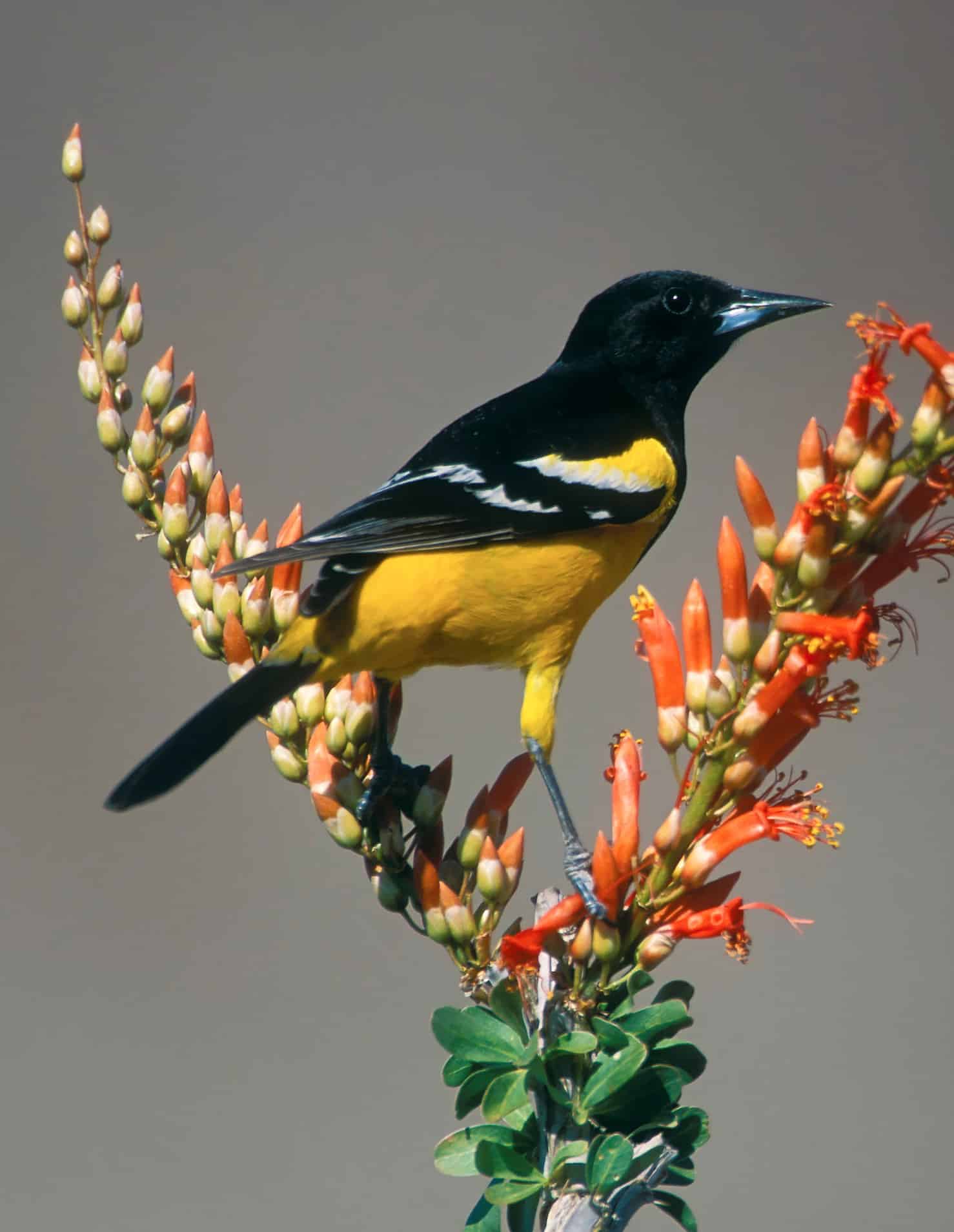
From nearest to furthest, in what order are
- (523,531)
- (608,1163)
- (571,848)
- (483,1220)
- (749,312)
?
(608,1163), (483,1220), (571,848), (523,531), (749,312)

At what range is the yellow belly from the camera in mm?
1345

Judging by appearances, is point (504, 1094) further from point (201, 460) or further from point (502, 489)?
point (502, 489)

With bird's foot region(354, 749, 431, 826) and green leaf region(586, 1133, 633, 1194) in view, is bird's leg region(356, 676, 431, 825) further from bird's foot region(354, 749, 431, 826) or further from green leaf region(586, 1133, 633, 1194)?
green leaf region(586, 1133, 633, 1194)

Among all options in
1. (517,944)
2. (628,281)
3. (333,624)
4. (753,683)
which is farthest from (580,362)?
(517,944)

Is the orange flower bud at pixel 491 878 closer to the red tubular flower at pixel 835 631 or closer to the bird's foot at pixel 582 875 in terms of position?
the bird's foot at pixel 582 875

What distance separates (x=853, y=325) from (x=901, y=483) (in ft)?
0.43

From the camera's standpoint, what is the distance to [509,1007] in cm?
91

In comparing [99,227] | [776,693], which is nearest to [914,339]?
[776,693]

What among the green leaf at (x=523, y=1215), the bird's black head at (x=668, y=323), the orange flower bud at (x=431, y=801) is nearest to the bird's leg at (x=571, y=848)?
the orange flower bud at (x=431, y=801)

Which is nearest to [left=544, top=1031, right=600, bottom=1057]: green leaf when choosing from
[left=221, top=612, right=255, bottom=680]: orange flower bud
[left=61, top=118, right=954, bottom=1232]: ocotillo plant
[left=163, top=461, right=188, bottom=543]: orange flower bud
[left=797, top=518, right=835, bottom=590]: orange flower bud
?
[left=61, top=118, right=954, bottom=1232]: ocotillo plant

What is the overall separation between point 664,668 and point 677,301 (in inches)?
27.9

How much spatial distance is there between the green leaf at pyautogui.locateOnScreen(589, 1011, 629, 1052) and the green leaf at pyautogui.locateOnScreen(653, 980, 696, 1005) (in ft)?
0.17

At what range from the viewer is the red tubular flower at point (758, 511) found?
956 millimetres

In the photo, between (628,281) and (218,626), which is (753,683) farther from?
(628,281)
